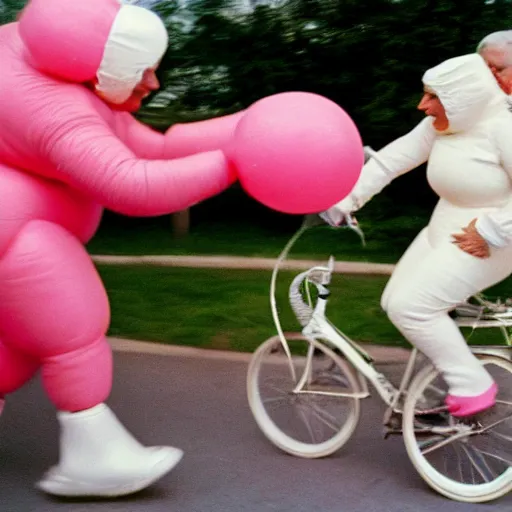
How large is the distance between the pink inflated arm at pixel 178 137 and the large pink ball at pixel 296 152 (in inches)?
12.6

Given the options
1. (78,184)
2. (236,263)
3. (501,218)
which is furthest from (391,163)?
(236,263)

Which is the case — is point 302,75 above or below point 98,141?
below

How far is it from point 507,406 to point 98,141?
6.43ft

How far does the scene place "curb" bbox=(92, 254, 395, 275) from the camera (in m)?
6.13

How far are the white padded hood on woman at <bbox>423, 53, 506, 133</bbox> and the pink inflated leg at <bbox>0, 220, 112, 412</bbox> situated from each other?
149 cm

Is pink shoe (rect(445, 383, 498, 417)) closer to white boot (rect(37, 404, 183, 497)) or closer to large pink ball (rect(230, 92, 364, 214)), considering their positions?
large pink ball (rect(230, 92, 364, 214))

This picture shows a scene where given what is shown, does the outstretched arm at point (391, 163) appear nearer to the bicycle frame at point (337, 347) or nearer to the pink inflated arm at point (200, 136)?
the bicycle frame at point (337, 347)

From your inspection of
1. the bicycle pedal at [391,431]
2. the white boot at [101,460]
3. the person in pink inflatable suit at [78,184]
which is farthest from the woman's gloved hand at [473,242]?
the white boot at [101,460]

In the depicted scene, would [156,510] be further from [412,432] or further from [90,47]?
[90,47]

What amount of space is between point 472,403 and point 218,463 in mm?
1177

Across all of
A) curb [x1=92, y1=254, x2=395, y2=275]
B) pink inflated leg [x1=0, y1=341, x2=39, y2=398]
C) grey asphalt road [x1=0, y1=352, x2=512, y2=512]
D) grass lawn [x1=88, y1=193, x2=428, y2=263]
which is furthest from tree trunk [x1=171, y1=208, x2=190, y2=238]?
pink inflated leg [x1=0, y1=341, x2=39, y2=398]

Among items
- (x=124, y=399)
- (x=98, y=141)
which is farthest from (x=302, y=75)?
(x=98, y=141)

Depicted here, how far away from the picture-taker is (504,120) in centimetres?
346

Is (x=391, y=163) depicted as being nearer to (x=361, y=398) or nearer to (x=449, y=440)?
(x=361, y=398)
